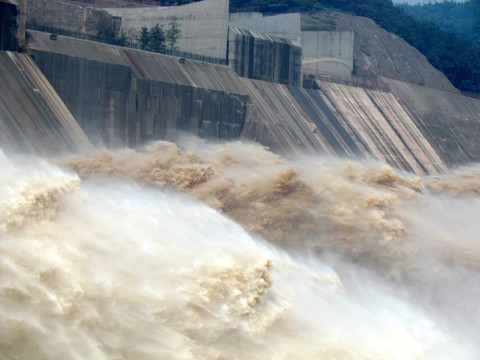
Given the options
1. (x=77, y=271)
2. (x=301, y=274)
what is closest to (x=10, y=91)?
(x=301, y=274)

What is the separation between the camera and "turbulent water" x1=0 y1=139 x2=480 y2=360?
1764 centimetres

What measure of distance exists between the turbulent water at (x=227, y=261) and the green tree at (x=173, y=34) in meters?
16.7

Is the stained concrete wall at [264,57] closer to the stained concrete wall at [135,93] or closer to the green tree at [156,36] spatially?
the green tree at [156,36]

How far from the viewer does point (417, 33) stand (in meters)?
104

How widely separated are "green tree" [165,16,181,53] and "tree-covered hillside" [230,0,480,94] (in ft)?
140

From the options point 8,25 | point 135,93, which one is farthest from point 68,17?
point 8,25

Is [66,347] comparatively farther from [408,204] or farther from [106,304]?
[408,204]

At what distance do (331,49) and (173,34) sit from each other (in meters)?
21.3

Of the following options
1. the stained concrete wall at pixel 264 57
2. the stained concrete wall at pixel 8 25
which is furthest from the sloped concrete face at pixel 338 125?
the stained concrete wall at pixel 8 25

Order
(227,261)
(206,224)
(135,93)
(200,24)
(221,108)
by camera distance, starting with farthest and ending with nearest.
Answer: (200,24)
(221,108)
(135,93)
(206,224)
(227,261)

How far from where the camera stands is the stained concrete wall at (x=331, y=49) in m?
70.4

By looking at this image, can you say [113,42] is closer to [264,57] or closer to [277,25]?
[264,57]

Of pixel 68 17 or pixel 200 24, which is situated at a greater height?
pixel 68 17

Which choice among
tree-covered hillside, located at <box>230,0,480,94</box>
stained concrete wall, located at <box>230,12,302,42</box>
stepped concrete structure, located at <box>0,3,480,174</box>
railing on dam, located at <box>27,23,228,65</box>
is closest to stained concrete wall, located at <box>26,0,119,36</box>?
railing on dam, located at <box>27,23,228,65</box>
